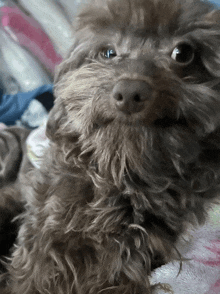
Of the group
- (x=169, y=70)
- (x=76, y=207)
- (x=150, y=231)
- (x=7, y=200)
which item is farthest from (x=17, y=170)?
(x=169, y=70)

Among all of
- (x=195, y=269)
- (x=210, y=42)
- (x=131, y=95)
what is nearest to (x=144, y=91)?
(x=131, y=95)

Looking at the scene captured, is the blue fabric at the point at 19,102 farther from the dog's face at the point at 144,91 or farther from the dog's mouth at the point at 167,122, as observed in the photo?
the dog's mouth at the point at 167,122

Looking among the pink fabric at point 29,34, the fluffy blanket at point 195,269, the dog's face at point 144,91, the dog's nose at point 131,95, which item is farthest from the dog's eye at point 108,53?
the pink fabric at point 29,34

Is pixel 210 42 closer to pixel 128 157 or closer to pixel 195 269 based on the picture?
pixel 128 157

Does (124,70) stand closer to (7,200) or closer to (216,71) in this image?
(216,71)

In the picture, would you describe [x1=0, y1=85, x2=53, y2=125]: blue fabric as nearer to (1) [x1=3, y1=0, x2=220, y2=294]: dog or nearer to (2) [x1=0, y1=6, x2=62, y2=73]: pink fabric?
(2) [x1=0, y1=6, x2=62, y2=73]: pink fabric

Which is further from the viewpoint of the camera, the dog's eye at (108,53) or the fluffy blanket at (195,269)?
the dog's eye at (108,53)
